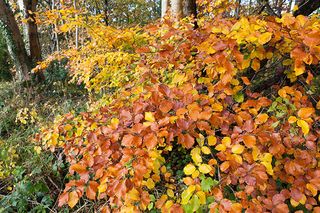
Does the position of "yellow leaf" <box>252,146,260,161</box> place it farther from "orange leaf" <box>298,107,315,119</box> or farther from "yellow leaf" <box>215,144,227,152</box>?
"orange leaf" <box>298,107,315,119</box>

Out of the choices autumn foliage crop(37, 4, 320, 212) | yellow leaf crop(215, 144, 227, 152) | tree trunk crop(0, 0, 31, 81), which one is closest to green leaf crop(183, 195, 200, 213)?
→ autumn foliage crop(37, 4, 320, 212)

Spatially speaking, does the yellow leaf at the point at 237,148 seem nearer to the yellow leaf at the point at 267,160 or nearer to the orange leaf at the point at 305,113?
the yellow leaf at the point at 267,160

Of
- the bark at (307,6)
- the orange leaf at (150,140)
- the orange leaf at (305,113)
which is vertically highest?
the bark at (307,6)

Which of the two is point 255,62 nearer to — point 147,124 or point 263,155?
point 263,155

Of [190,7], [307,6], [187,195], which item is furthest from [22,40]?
[187,195]

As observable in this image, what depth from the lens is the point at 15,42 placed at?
24.7 ft

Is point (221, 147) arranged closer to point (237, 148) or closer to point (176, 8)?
point (237, 148)

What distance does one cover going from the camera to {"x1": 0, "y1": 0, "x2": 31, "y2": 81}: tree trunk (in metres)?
7.34

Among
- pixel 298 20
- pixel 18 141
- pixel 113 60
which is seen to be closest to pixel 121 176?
pixel 298 20

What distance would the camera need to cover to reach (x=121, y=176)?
1.37 metres

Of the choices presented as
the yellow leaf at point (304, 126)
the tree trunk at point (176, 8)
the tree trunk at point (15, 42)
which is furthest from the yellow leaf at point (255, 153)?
the tree trunk at point (15, 42)

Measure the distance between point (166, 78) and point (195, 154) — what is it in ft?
3.62

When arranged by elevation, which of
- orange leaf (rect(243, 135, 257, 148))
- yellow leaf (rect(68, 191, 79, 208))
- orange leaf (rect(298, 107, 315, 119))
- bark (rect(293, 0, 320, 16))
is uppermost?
bark (rect(293, 0, 320, 16))

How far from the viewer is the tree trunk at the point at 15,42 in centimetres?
734
